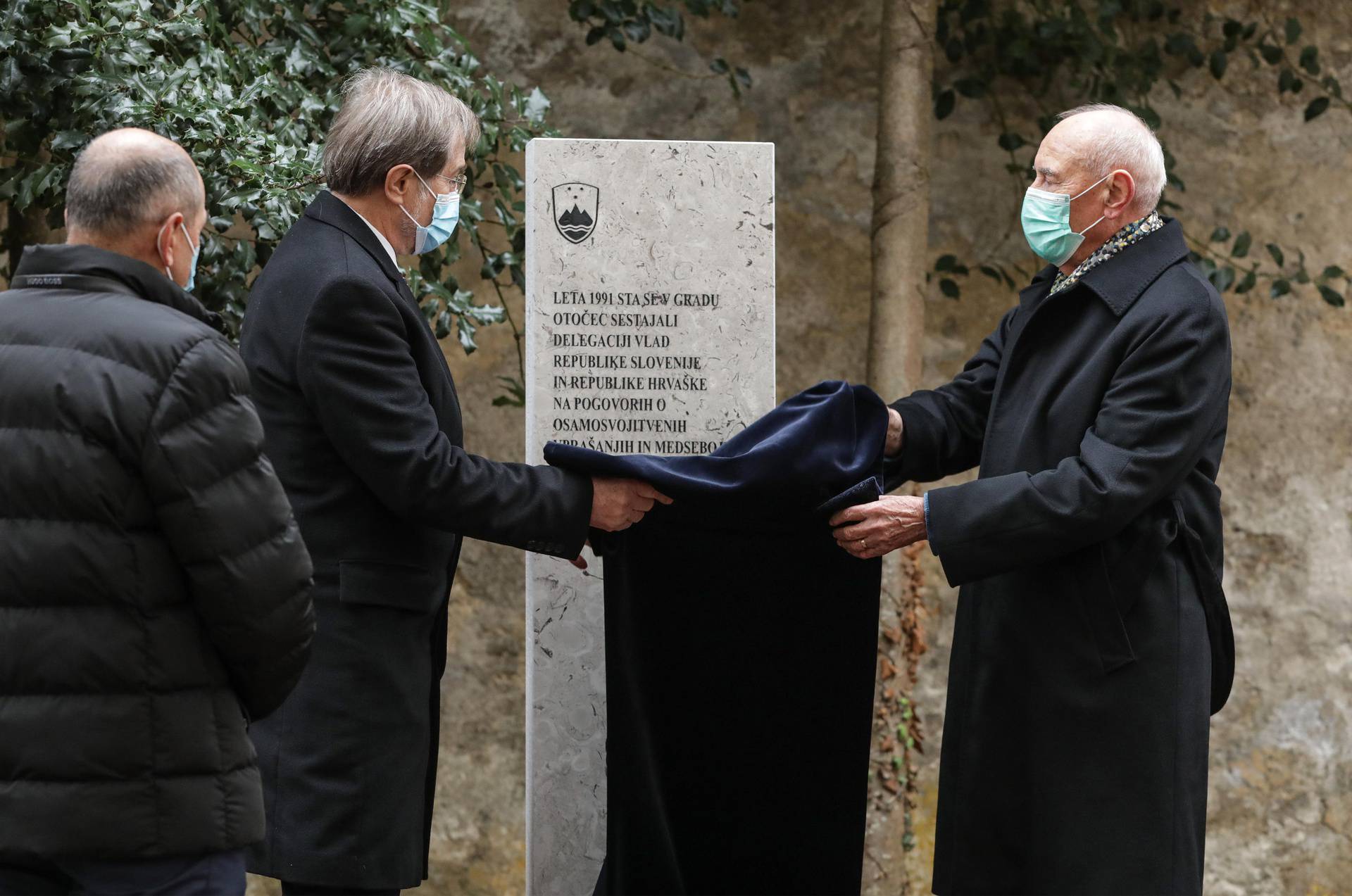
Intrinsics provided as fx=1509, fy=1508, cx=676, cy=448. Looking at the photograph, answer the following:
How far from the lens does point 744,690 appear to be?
3059 millimetres

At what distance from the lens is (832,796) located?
121 inches

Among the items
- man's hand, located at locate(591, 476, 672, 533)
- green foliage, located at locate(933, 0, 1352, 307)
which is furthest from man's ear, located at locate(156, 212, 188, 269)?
green foliage, located at locate(933, 0, 1352, 307)

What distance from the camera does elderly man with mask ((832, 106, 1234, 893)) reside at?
8.99ft

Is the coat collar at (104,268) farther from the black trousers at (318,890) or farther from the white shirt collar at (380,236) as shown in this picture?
the black trousers at (318,890)

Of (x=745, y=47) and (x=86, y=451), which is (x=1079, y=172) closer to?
(x=86, y=451)

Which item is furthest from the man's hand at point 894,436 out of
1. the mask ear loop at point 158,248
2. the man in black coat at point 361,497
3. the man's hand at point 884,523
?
the mask ear loop at point 158,248

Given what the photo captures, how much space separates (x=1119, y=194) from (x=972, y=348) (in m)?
2.07

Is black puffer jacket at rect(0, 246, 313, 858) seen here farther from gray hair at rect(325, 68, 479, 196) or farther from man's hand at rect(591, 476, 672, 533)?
man's hand at rect(591, 476, 672, 533)

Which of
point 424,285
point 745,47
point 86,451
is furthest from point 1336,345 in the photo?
point 86,451

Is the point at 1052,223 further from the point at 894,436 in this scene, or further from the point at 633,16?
the point at 633,16

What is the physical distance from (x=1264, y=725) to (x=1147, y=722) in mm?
2439

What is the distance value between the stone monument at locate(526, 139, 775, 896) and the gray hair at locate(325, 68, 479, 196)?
0.48m

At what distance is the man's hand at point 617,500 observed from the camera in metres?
2.83

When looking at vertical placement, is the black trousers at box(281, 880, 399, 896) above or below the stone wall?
below
